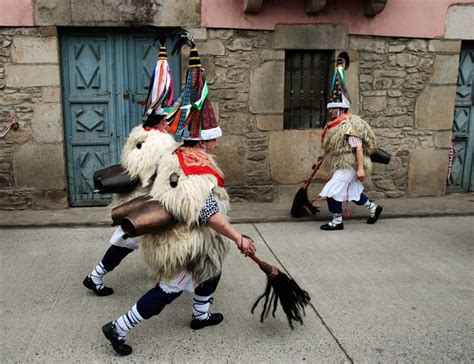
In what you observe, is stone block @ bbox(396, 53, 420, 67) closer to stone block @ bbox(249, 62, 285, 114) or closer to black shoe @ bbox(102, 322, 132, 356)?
stone block @ bbox(249, 62, 285, 114)

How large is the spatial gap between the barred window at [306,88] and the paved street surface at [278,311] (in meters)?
2.01

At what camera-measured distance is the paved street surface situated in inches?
111

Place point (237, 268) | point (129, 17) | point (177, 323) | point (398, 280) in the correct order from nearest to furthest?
point (177, 323)
point (398, 280)
point (237, 268)
point (129, 17)

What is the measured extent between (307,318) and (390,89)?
173 inches

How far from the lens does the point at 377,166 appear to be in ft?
22.2

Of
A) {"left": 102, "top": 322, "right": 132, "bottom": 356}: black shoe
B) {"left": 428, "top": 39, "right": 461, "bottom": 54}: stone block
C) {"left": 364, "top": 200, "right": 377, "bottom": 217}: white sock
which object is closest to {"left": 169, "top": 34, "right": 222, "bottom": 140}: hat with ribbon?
{"left": 102, "top": 322, "right": 132, "bottom": 356}: black shoe

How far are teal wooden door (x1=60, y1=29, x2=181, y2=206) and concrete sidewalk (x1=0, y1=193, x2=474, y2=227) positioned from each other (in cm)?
50

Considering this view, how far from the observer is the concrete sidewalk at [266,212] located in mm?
5450

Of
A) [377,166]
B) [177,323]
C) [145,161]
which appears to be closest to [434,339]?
[177,323]

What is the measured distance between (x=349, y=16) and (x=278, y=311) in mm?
4528

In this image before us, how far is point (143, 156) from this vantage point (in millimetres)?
3283

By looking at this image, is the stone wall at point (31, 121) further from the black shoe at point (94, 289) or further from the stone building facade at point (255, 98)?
the black shoe at point (94, 289)

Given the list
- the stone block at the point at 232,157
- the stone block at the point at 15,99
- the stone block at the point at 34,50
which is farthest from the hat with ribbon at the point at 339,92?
the stone block at the point at 15,99

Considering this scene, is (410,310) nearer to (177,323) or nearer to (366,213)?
(177,323)
